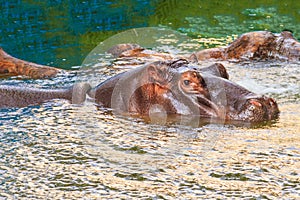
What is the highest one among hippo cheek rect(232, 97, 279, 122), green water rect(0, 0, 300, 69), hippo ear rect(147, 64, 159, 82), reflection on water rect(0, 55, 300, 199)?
green water rect(0, 0, 300, 69)

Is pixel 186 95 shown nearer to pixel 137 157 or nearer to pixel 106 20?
pixel 137 157

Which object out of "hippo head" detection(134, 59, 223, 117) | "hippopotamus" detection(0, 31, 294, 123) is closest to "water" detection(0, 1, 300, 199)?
"hippopotamus" detection(0, 31, 294, 123)

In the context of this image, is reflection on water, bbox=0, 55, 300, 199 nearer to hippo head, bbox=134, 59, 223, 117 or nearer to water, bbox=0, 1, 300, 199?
water, bbox=0, 1, 300, 199

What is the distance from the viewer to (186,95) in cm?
586

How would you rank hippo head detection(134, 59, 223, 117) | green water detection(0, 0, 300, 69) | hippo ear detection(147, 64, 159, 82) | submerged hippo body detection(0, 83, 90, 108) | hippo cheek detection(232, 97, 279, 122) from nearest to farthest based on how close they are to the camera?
hippo cheek detection(232, 97, 279, 122)
hippo head detection(134, 59, 223, 117)
hippo ear detection(147, 64, 159, 82)
submerged hippo body detection(0, 83, 90, 108)
green water detection(0, 0, 300, 69)

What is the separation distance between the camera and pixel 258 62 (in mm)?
8508

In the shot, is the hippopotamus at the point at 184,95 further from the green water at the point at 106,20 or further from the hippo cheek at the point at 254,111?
the green water at the point at 106,20

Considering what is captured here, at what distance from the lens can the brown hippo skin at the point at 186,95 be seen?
227 inches

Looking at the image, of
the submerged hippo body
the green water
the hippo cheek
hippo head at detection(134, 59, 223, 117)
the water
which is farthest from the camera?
the green water

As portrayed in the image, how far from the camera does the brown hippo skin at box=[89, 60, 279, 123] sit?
18.9 feet

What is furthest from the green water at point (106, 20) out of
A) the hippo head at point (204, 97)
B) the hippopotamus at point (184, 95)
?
the hippo head at point (204, 97)

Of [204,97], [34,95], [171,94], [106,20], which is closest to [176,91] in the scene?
[171,94]

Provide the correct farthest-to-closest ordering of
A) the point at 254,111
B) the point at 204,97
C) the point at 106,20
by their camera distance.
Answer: the point at 106,20
the point at 204,97
the point at 254,111

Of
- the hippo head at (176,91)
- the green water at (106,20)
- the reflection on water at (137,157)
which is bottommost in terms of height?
the reflection on water at (137,157)
